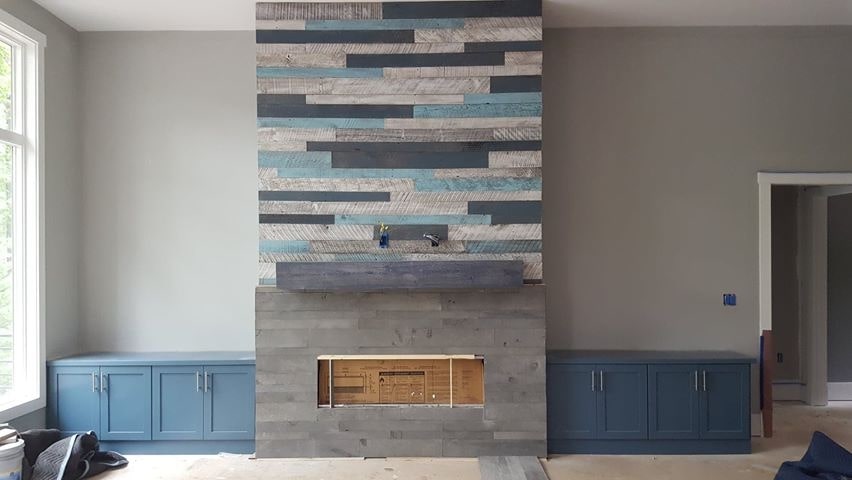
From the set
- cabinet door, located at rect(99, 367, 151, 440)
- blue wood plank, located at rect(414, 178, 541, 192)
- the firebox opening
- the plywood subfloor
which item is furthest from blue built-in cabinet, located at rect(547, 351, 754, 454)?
cabinet door, located at rect(99, 367, 151, 440)

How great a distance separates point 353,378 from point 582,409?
5.44 feet

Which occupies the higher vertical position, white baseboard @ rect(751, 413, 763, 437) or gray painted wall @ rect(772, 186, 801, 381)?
gray painted wall @ rect(772, 186, 801, 381)

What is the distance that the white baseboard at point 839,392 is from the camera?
5777mm

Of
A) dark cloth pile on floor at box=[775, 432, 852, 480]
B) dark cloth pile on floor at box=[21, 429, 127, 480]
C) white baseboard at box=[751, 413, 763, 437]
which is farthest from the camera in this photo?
white baseboard at box=[751, 413, 763, 437]

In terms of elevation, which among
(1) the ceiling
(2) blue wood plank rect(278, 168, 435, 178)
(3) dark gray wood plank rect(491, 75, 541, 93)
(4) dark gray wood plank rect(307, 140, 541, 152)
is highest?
(1) the ceiling

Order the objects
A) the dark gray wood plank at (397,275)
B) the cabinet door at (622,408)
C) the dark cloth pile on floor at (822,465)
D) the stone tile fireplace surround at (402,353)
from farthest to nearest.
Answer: the cabinet door at (622,408), the stone tile fireplace surround at (402,353), the dark gray wood plank at (397,275), the dark cloth pile on floor at (822,465)

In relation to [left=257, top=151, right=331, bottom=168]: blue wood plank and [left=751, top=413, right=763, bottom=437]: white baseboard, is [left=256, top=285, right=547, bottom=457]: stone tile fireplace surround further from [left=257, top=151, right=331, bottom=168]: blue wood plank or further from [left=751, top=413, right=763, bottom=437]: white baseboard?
[left=751, top=413, right=763, bottom=437]: white baseboard

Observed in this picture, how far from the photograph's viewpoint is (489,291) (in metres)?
4.32

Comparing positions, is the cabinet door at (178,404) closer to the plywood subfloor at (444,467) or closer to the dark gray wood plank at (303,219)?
the plywood subfloor at (444,467)

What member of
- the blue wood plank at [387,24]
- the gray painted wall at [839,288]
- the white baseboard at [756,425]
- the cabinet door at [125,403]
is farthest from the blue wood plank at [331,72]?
the gray painted wall at [839,288]

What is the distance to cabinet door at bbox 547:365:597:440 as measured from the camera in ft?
14.4

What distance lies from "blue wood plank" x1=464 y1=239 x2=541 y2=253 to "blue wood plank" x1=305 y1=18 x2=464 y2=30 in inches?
60.7

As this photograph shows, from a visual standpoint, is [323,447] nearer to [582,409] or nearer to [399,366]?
[399,366]

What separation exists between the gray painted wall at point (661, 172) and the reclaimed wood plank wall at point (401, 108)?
64 centimetres
